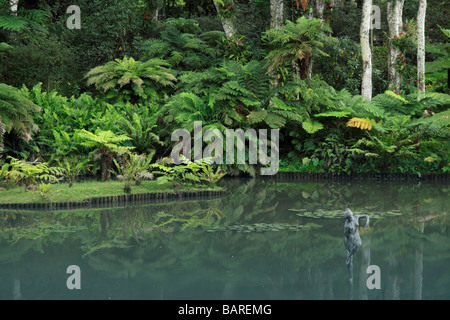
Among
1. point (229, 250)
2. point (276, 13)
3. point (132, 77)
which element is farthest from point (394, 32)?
point (229, 250)

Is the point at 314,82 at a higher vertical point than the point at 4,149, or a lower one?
higher

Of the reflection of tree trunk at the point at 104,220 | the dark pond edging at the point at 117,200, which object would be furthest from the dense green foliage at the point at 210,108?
the reflection of tree trunk at the point at 104,220

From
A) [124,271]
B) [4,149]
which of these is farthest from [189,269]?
[4,149]

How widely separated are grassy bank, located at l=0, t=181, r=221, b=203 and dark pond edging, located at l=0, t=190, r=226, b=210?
0.26ft

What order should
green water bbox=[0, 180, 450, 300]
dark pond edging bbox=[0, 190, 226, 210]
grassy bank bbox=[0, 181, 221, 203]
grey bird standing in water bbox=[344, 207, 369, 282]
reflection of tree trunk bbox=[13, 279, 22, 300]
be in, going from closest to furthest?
reflection of tree trunk bbox=[13, 279, 22, 300] → green water bbox=[0, 180, 450, 300] → grey bird standing in water bbox=[344, 207, 369, 282] → dark pond edging bbox=[0, 190, 226, 210] → grassy bank bbox=[0, 181, 221, 203]

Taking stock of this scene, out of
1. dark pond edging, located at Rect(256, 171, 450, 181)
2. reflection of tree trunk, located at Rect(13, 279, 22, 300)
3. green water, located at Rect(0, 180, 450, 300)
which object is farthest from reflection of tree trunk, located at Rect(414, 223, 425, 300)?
dark pond edging, located at Rect(256, 171, 450, 181)

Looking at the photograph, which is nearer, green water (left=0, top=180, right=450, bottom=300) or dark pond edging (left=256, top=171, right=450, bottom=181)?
green water (left=0, top=180, right=450, bottom=300)

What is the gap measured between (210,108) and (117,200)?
159 inches

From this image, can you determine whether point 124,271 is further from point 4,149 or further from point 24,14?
point 24,14

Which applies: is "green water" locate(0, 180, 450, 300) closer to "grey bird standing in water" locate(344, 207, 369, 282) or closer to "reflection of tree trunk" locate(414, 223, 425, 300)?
"reflection of tree trunk" locate(414, 223, 425, 300)

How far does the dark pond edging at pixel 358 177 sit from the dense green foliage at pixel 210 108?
0.15m

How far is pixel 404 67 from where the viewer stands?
14.4 meters

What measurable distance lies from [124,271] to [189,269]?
2.03 feet

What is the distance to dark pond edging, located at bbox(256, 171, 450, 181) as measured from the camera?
11.0 m
